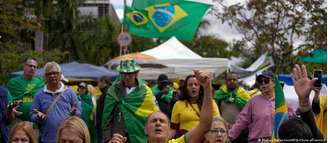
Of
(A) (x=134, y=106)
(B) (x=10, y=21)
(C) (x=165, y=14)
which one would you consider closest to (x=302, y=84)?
(A) (x=134, y=106)

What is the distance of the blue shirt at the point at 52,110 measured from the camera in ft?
26.3

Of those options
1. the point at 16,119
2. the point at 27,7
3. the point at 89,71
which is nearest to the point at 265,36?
the point at 89,71

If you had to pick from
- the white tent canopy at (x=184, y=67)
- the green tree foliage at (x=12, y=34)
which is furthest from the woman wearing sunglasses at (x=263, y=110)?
the green tree foliage at (x=12, y=34)

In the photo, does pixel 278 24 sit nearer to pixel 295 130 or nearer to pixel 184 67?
pixel 184 67

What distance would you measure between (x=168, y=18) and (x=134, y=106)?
8924mm

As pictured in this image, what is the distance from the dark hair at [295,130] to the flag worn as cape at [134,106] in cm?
402

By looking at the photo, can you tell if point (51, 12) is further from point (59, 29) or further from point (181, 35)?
point (181, 35)

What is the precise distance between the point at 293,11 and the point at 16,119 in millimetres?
16725

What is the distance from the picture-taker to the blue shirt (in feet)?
26.3

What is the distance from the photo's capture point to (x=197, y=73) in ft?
18.2

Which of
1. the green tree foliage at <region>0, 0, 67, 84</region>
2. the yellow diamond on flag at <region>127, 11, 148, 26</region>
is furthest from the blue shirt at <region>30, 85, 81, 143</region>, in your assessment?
the green tree foliage at <region>0, 0, 67, 84</region>

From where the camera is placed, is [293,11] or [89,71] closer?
[89,71]

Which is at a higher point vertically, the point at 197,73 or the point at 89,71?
the point at 197,73

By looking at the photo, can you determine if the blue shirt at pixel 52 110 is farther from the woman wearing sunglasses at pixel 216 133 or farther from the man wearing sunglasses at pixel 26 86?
the woman wearing sunglasses at pixel 216 133
